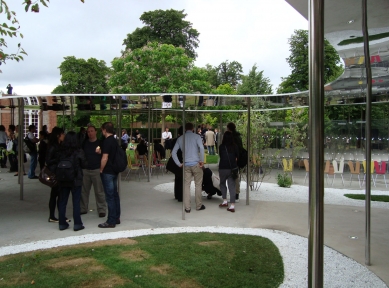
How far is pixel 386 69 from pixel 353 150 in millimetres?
7759

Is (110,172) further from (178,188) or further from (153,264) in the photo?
(178,188)

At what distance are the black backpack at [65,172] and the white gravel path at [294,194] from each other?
461 cm

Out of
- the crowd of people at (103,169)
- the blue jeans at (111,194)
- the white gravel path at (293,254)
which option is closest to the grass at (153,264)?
the white gravel path at (293,254)

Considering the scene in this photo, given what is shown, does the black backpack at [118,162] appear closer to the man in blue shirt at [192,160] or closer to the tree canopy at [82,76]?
the man in blue shirt at [192,160]

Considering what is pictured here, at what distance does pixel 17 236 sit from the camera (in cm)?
652

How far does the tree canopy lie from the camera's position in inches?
1983

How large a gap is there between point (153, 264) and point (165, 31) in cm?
Answer: 4561

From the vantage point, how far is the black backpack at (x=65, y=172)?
6.40 m

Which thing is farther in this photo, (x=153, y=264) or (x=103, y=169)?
(x=103, y=169)

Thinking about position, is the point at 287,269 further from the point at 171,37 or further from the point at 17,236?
the point at 171,37

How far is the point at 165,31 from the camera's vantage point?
47.9m

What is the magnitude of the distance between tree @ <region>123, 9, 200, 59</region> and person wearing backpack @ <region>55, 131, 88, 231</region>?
41.1 meters

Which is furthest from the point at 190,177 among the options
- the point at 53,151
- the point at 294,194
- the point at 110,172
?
the point at 294,194

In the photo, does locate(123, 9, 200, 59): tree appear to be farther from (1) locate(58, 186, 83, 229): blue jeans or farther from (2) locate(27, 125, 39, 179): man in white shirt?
(1) locate(58, 186, 83, 229): blue jeans
